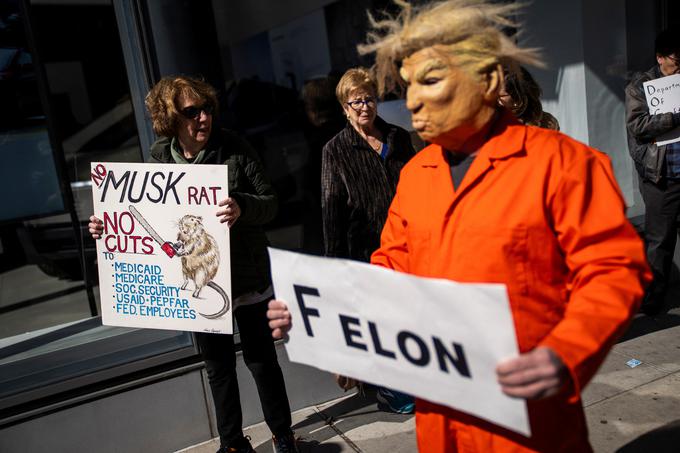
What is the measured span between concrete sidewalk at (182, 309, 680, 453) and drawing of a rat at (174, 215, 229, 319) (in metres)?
1.21

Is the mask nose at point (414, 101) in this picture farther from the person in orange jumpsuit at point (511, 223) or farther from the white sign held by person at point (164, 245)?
the white sign held by person at point (164, 245)

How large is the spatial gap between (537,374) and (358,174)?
2025 millimetres

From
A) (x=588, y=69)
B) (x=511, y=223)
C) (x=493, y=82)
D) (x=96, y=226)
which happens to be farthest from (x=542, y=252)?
(x=588, y=69)

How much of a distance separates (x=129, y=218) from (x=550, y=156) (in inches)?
77.8

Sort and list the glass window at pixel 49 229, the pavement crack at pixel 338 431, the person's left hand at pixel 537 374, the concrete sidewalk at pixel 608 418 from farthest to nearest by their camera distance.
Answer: the glass window at pixel 49 229
the pavement crack at pixel 338 431
the concrete sidewalk at pixel 608 418
the person's left hand at pixel 537 374

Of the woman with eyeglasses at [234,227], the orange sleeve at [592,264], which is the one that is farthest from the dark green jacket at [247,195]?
the orange sleeve at [592,264]

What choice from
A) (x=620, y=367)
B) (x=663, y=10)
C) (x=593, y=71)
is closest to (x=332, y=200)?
(x=620, y=367)

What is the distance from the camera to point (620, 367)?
3.78m

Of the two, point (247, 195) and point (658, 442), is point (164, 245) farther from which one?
point (658, 442)

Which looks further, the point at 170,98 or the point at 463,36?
the point at 170,98

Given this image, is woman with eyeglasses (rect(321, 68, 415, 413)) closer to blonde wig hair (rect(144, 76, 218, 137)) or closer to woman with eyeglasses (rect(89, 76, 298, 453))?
woman with eyeglasses (rect(89, 76, 298, 453))

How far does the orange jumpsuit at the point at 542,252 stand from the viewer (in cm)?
131

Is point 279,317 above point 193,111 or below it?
below

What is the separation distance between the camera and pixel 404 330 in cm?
149
